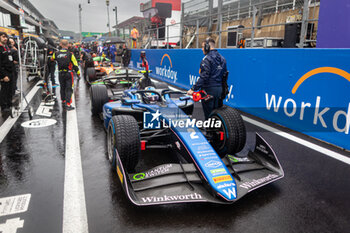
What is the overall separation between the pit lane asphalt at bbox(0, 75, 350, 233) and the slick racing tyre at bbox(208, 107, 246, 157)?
2.26ft

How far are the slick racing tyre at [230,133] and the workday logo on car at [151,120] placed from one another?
2.93 feet

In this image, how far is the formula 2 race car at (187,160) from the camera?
2834mm

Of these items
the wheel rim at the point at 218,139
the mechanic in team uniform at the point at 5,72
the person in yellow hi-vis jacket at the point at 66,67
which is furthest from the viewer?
the person in yellow hi-vis jacket at the point at 66,67

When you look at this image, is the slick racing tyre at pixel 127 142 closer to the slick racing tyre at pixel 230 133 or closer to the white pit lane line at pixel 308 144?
the slick racing tyre at pixel 230 133

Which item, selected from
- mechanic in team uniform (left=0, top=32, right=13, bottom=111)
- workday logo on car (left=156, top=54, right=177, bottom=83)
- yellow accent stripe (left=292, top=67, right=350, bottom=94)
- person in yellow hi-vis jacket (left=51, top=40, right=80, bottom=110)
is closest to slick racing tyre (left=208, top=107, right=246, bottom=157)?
yellow accent stripe (left=292, top=67, right=350, bottom=94)

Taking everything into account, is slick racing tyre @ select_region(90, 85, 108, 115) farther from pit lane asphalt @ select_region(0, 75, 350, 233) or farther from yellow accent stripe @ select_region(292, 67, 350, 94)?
yellow accent stripe @ select_region(292, 67, 350, 94)

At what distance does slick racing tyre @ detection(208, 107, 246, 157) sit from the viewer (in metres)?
3.74

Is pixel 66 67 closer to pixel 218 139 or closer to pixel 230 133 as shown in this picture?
pixel 218 139

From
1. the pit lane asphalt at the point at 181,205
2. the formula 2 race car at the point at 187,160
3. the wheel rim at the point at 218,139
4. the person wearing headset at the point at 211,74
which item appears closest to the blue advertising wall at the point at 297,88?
the pit lane asphalt at the point at 181,205

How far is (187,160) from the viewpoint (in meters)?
3.42

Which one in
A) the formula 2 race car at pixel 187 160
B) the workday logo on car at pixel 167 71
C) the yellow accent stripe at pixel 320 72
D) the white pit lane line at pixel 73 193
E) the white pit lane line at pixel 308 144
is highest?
the yellow accent stripe at pixel 320 72

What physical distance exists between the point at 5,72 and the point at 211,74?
530 centimetres

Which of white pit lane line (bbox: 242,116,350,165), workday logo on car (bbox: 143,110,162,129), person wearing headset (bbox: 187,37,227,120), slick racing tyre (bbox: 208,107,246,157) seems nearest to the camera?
slick racing tyre (bbox: 208,107,246,157)

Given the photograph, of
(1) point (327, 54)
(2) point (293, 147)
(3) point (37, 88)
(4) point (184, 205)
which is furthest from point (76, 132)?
(3) point (37, 88)
